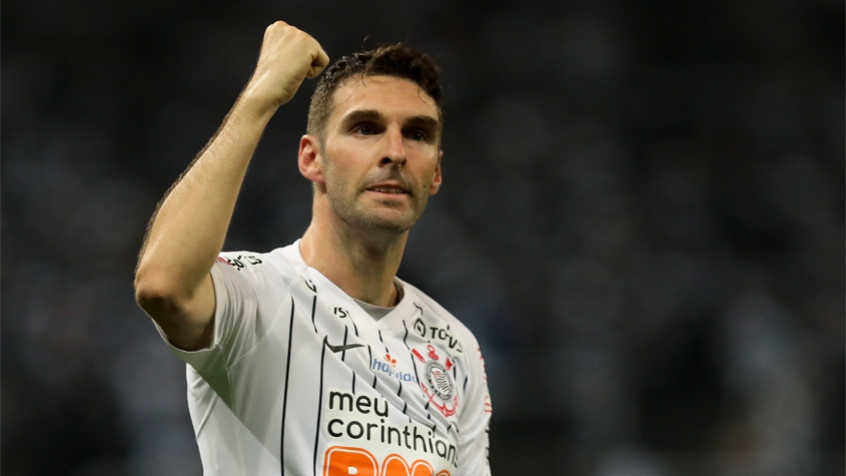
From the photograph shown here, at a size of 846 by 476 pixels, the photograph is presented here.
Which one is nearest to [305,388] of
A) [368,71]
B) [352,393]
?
[352,393]

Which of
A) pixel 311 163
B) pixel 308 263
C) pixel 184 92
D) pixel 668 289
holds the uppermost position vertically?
pixel 184 92

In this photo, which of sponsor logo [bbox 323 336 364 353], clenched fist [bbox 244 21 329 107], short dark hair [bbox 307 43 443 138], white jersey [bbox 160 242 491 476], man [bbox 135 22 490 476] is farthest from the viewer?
short dark hair [bbox 307 43 443 138]

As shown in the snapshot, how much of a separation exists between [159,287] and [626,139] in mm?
6384

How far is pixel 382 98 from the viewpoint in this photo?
2.88 m

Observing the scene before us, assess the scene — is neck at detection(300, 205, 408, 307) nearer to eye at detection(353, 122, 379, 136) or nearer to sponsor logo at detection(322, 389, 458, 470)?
eye at detection(353, 122, 379, 136)

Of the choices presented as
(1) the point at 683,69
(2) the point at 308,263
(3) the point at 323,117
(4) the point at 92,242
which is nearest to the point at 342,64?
(3) the point at 323,117

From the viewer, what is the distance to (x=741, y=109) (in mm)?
7773

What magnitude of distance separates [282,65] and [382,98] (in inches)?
30.4

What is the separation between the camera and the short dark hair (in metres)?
2.97

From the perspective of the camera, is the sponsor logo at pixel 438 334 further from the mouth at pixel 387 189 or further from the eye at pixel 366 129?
the eye at pixel 366 129

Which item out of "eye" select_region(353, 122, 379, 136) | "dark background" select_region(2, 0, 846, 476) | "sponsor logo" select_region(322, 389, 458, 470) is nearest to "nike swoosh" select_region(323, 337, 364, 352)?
"sponsor logo" select_region(322, 389, 458, 470)

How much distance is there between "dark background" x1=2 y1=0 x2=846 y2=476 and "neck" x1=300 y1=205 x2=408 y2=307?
3332mm

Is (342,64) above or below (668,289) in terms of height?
below

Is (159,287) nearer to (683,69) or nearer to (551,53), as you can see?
(551,53)
